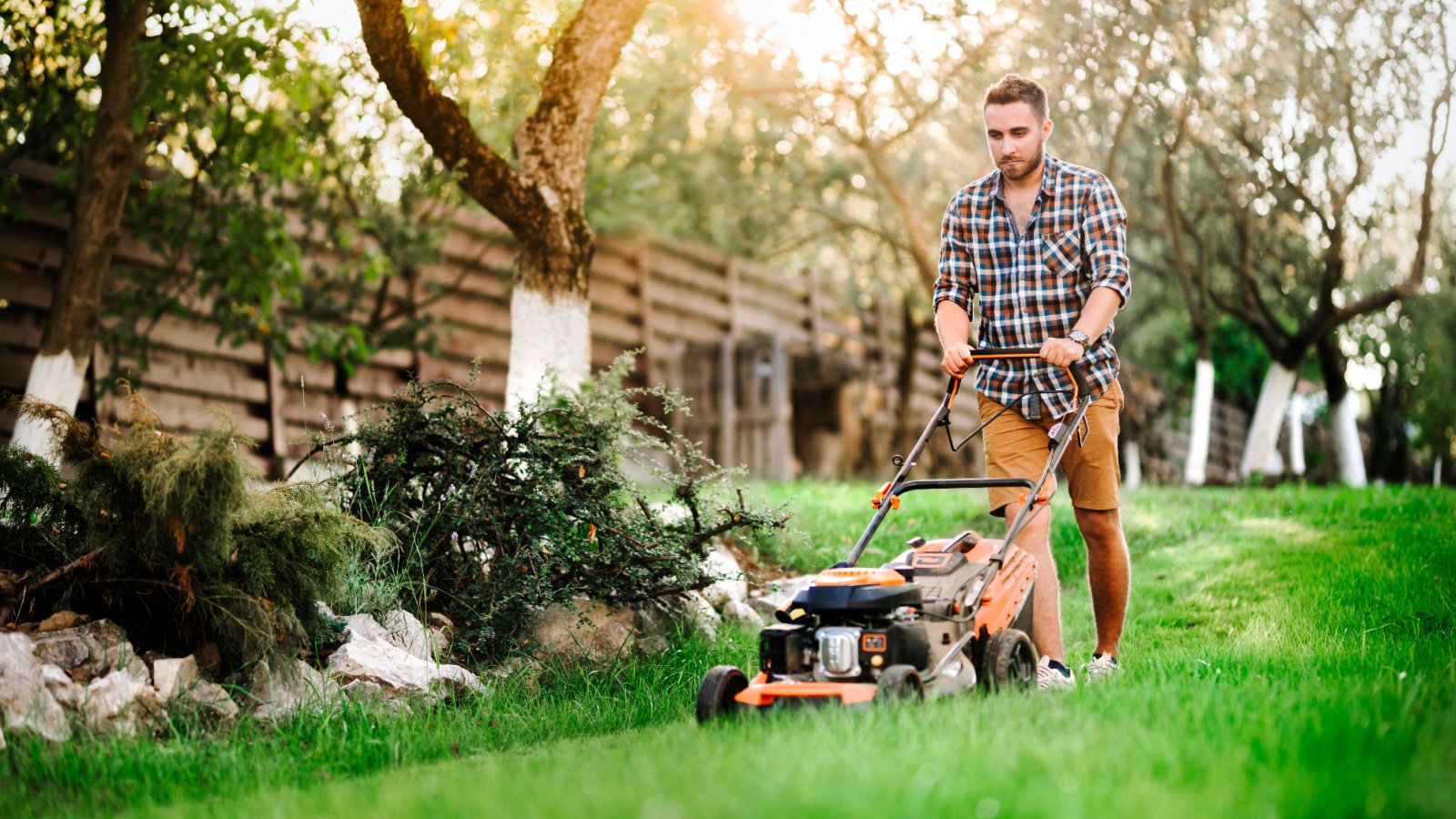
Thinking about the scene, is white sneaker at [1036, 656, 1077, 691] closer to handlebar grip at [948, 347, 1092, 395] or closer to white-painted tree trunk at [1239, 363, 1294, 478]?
handlebar grip at [948, 347, 1092, 395]

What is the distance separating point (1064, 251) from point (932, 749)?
7.64ft

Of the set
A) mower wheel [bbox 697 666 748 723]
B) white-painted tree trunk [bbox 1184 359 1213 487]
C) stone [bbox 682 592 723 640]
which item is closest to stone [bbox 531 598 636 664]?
stone [bbox 682 592 723 640]

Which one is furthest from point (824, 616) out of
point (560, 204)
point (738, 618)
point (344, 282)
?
point (344, 282)

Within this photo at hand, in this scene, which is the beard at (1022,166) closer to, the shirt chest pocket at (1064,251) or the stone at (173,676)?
the shirt chest pocket at (1064,251)

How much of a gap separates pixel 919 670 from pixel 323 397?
8.76 metres

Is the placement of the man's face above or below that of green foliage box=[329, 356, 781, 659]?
above

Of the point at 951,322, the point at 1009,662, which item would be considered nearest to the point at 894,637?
the point at 1009,662

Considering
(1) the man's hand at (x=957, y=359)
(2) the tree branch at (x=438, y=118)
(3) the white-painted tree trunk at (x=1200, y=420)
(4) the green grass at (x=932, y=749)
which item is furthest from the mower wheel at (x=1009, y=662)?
(3) the white-painted tree trunk at (x=1200, y=420)

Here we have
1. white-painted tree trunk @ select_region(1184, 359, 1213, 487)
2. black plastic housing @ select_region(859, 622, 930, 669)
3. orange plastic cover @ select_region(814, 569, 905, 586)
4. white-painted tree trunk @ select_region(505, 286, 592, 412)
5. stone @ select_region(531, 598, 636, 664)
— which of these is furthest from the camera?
white-painted tree trunk @ select_region(1184, 359, 1213, 487)

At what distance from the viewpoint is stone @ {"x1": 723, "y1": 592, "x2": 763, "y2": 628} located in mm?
6562

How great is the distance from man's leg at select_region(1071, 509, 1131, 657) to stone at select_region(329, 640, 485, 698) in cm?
235

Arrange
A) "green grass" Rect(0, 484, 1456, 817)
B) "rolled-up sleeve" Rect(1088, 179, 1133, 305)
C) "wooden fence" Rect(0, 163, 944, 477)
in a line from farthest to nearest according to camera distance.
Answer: "wooden fence" Rect(0, 163, 944, 477) → "rolled-up sleeve" Rect(1088, 179, 1133, 305) → "green grass" Rect(0, 484, 1456, 817)

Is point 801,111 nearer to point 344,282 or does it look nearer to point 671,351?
point 671,351

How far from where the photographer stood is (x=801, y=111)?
41.1 ft
